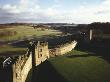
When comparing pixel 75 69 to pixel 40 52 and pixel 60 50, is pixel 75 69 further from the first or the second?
pixel 60 50

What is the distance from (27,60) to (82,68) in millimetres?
8883

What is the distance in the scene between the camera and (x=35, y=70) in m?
42.1

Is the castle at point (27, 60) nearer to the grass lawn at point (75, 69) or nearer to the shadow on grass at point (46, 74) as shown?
the shadow on grass at point (46, 74)

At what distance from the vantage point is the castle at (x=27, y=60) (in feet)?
95.0

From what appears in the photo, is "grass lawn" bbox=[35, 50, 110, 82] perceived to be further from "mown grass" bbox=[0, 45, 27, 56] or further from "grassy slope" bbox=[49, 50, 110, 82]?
"mown grass" bbox=[0, 45, 27, 56]

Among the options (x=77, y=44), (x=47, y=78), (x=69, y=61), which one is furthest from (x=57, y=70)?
(x=77, y=44)

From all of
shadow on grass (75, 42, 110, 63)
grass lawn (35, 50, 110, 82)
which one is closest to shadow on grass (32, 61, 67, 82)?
grass lawn (35, 50, 110, 82)

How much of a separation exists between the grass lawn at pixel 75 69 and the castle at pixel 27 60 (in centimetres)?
160

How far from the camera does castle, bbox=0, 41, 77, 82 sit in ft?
95.0

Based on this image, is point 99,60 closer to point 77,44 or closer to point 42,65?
point 42,65

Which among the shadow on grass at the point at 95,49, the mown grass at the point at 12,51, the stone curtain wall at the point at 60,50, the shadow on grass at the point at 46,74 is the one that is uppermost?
the stone curtain wall at the point at 60,50

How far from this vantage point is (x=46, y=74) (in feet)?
129

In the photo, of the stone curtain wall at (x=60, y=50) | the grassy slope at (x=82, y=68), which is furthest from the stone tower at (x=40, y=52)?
the stone curtain wall at (x=60, y=50)

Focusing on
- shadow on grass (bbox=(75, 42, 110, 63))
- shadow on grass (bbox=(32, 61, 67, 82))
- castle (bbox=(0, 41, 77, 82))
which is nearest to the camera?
castle (bbox=(0, 41, 77, 82))
